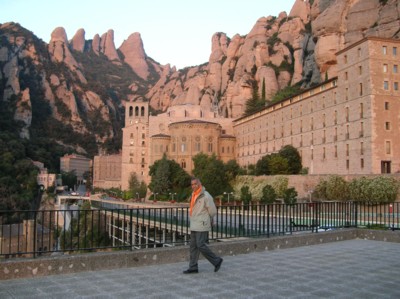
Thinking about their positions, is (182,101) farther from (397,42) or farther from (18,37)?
(397,42)

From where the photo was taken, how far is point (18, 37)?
510 ft

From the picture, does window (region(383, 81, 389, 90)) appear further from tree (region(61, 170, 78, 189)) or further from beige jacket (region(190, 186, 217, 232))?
tree (region(61, 170, 78, 189))

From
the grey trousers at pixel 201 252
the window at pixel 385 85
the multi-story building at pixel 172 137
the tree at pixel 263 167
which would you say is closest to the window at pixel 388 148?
the window at pixel 385 85

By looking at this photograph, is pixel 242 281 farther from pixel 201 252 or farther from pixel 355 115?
pixel 355 115

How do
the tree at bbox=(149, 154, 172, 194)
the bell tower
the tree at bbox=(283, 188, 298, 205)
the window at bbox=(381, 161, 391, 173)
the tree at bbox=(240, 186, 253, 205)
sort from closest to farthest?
the window at bbox=(381, 161, 391, 173) < the tree at bbox=(283, 188, 298, 205) < the tree at bbox=(240, 186, 253, 205) < the tree at bbox=(149, 154, 172, 194) < the bell tower

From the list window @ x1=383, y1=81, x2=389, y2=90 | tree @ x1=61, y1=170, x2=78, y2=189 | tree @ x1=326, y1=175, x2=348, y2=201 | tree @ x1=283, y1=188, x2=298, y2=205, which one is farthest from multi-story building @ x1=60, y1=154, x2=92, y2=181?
window @ x1=383, y1=81, x2=389, y2=90

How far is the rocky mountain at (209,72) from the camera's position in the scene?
66250mm

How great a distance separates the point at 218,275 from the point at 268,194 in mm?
42122

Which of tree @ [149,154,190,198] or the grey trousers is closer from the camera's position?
the grey trousers

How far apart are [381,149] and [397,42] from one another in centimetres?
1283

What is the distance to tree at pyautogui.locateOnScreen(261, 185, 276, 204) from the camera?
158 ft

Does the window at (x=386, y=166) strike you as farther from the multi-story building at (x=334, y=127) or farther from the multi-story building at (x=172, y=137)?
the multi-story building at (x=172, y=137)

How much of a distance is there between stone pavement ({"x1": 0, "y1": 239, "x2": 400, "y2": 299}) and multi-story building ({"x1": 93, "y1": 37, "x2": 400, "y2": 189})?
124 ft

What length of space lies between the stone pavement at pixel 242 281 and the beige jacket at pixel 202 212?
1.06m
